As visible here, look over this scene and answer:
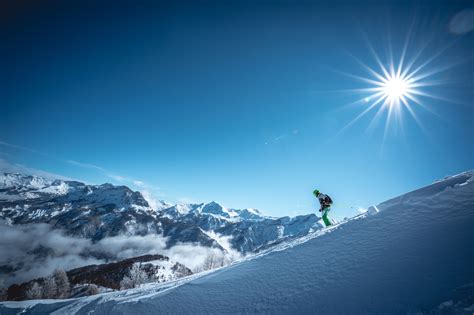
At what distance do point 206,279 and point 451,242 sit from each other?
722 centimetres

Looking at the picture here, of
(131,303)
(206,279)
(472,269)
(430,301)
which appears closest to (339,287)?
(430,301)

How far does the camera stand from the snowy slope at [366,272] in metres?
4.51

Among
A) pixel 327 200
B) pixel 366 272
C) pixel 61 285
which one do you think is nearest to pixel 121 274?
pixel 61 285

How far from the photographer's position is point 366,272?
18.0 ft

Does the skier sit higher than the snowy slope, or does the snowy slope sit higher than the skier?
the skier

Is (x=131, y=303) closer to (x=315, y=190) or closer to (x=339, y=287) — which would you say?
(x=339, y=287)

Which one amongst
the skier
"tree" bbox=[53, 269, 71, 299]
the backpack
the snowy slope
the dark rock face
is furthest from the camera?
the dark rock face

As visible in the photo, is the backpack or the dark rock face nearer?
the backpack

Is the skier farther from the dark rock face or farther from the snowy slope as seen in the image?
the dark rock face

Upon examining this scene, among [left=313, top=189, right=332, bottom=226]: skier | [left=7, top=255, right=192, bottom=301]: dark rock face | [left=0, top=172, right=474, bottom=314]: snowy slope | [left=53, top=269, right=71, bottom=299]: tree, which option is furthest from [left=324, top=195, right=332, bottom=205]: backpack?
[left=7, top=255, right=192, bottom=301]: dark rock face

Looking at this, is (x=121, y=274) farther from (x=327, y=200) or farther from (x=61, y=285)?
(x=327, y=200)

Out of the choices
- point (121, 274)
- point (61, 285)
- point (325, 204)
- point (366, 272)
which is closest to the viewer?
point (366, 272)

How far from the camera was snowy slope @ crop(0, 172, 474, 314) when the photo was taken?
4.51m

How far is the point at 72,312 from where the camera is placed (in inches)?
370
